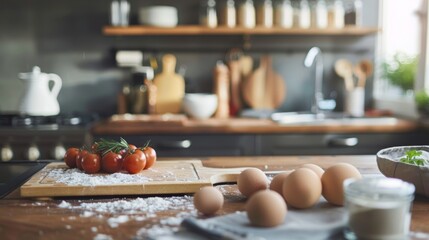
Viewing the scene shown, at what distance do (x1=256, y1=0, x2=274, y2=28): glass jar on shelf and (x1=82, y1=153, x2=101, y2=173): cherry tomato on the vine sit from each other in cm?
211

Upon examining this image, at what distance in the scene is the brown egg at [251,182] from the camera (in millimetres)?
1216

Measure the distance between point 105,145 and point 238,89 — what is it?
209 centimetres

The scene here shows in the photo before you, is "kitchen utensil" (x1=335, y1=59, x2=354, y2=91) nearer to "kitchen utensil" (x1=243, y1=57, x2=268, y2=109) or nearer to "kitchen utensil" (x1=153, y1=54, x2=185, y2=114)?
"kitchen utensil" (x1=243, y1=57, x2=268, y2=109)

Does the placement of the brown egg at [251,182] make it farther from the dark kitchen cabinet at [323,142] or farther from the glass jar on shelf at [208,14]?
the glass jar on shelf at [208,14]

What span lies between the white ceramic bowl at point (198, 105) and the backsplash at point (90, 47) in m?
0.30

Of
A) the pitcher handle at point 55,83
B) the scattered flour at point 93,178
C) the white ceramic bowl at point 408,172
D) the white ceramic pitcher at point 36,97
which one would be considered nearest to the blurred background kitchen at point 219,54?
the pitcher handle at point 55,83

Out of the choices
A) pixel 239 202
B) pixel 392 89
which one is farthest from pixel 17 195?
pixel 392 89

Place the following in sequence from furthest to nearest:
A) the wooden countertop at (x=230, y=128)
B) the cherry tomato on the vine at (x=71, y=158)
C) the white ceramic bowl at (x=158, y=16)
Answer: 1. the white ceramic bowl at (x=158, y=16)
2. the wooden countertop at (x=230, y=128)
3. the cherry tomato on the vine at (x=71, y=158)

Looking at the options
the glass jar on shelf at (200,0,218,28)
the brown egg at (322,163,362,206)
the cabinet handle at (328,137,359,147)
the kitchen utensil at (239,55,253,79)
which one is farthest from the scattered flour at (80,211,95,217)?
the kitchen utensil at (239,55,253,79)

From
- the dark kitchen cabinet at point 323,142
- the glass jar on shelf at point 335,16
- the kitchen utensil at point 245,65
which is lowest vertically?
the dark kitchen cabinet at point 323,142

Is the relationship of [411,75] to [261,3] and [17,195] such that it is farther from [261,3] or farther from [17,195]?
[17,195]

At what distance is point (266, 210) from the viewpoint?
0.98m

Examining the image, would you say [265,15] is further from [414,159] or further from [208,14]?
[414,159]

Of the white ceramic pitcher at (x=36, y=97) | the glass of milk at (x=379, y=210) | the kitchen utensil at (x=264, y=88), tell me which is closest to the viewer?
the glass of milk at (x=379, y=210)
